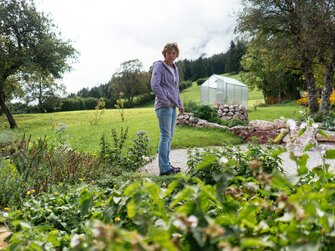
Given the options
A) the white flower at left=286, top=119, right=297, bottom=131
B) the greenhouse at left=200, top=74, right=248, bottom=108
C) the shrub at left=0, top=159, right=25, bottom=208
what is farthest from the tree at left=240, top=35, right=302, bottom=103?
the white flower at left=286, top=119, right=297, bottom=131

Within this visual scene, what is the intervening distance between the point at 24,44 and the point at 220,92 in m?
11.6

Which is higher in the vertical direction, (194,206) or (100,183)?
(194,206)

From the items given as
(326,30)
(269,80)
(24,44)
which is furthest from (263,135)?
(269,80)

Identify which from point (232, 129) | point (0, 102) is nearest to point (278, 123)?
point (232, 129)

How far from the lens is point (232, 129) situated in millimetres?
11781

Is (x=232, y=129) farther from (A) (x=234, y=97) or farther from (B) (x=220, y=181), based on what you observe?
(B) (x=220, y=181)

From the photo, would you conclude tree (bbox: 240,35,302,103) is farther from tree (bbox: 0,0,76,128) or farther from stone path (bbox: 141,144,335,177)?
stone path (bbox: 141,144,335,177)

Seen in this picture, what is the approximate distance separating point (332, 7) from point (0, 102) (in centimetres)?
1795

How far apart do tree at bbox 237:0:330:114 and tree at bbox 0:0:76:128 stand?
427 inches

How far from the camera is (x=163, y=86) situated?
5.40 metres

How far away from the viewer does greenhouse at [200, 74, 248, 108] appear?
19.6 metres

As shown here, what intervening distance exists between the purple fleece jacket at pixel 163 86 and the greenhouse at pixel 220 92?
14354 mm

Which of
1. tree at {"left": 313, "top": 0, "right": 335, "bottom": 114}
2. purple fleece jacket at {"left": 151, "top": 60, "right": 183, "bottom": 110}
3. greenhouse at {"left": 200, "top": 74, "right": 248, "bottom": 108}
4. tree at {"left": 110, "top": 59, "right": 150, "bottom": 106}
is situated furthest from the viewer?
tree at {"left": 110, "top": 59, "right": 150, "bottom": 106}

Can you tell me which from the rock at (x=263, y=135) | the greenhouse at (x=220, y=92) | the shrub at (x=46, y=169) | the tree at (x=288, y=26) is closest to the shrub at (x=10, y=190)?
the shrub at (x=46, y=169)
